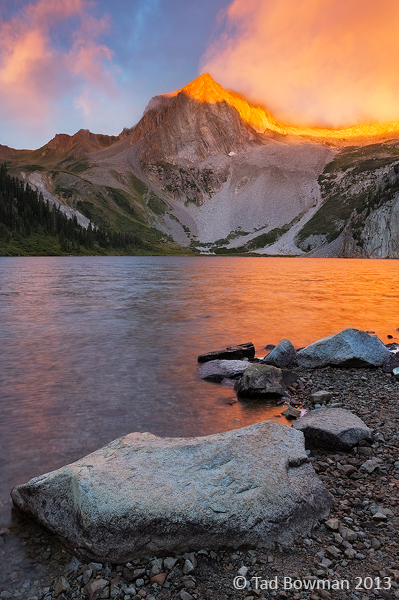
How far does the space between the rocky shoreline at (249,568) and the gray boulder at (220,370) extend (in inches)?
260

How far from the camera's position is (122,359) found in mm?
14430

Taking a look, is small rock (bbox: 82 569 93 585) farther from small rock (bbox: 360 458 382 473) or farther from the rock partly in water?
the rock partly in water

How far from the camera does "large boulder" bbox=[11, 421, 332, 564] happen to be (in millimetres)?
4473

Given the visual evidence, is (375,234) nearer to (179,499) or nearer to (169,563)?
(179,499)

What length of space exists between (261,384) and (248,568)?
628 centimetres

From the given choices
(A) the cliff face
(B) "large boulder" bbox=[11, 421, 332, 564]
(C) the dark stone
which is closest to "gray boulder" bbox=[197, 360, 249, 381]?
(C) the dark stone

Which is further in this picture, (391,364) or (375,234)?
(375,234)

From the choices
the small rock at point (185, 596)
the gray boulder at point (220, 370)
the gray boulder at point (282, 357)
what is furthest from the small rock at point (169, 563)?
the gray boulder at point (282, 357)

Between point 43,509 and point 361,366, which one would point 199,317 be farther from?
point 43,509

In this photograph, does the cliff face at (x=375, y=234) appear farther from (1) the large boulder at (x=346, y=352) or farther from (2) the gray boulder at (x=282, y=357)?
(2) the gray boulder at (x=282, y=357)

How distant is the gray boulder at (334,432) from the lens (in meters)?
7.04

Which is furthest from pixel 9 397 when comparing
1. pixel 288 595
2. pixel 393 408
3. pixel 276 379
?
pixel 393 408

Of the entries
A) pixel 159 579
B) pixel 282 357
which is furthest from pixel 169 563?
pixel 282 357

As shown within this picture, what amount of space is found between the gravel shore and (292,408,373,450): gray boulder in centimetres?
144
